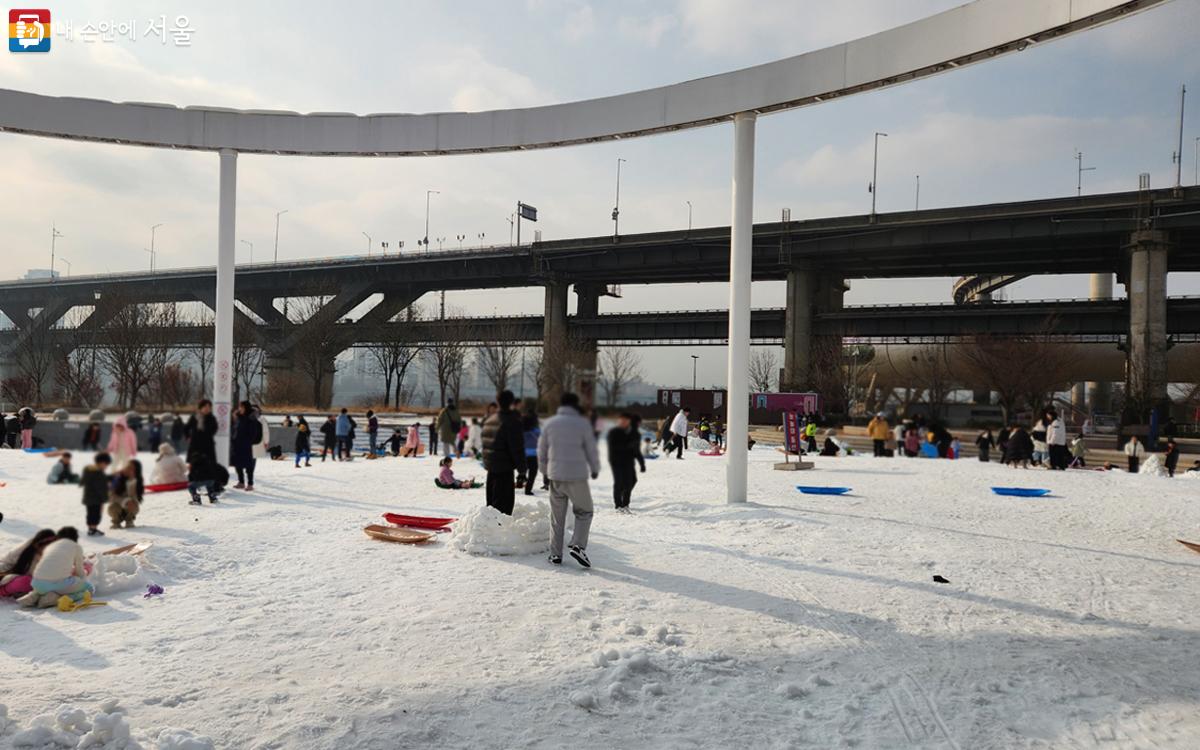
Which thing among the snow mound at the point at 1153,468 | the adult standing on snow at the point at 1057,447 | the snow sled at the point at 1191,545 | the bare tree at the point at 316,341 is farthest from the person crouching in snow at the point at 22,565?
the snow mound at the point at 1153,468

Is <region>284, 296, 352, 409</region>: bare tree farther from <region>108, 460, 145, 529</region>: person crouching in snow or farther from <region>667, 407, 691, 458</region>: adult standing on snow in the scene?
<region>667, 407, 691, 458</region>: adult standing on snow

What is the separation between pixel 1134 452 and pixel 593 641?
34.1 meters

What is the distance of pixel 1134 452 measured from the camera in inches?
1341

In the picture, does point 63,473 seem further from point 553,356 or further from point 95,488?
point 553,356

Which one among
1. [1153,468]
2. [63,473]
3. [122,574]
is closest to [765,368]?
[63,473]

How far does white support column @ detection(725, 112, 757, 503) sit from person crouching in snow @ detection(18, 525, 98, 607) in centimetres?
1091

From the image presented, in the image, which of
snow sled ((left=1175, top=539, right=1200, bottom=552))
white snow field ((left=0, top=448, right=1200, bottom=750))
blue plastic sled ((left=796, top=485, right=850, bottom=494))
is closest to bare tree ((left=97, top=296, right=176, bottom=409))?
white snow field ((left=0, top=448, right=1200, bottom=750))

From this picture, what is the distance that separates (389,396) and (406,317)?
552mm

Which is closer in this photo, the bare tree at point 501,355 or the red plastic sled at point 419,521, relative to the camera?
the bare tree at point 501,355

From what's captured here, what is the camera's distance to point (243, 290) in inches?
172

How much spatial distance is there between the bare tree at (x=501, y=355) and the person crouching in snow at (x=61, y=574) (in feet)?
6.01

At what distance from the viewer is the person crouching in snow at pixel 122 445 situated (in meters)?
2.94

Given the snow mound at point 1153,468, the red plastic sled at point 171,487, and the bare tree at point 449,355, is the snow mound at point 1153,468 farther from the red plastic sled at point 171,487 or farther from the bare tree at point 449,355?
the red plastic sled at point 171,487

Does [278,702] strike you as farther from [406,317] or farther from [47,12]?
[47,12]
